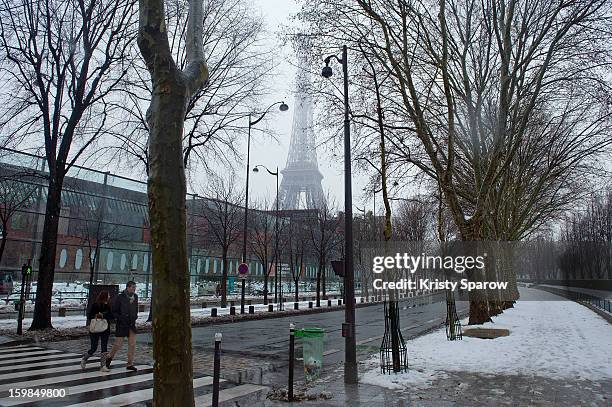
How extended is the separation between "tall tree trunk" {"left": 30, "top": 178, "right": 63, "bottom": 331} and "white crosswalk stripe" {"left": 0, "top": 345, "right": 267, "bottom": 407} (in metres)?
4.98

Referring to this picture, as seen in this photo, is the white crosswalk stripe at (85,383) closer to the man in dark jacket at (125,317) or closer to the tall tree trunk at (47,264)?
the man in dark jacket at (125,317)

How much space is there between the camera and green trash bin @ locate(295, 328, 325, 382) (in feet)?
27.7

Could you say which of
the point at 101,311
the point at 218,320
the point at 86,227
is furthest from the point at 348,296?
the point at 86,227

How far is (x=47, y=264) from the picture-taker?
54.3ft

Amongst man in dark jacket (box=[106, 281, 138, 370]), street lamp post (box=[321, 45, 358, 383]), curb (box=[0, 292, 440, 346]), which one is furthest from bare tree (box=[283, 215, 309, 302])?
street lamp post (box=[321, 45, 358, 383])

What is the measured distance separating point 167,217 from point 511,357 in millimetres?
9885

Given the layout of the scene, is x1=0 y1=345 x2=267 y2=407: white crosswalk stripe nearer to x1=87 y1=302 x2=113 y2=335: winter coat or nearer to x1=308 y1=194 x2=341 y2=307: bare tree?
x1=87 y1=302 x2=113 y2=335: winter coat

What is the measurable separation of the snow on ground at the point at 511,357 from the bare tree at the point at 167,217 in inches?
200

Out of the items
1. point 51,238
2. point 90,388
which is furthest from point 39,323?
point 90,388

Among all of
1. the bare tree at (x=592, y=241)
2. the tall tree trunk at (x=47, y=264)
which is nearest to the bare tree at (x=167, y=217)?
the tall tree trunk at (x=47, y=264)

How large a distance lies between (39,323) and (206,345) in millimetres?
6462

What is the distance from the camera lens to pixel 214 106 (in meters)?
20.7

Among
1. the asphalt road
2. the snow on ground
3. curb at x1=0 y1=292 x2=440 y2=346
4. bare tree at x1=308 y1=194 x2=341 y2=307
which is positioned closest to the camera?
the snow on ground

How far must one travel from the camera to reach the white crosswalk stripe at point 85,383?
723cm
